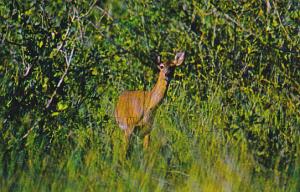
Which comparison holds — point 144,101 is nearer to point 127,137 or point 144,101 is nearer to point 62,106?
point 127,137

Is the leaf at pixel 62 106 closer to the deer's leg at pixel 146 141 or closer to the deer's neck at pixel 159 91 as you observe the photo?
the deer's leg at pixel 146 141

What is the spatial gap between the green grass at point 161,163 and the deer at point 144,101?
69cm

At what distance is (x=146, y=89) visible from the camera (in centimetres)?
849

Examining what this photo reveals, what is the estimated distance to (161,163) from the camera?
5785mm

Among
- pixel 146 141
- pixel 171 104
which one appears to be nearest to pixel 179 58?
pixel 171 104

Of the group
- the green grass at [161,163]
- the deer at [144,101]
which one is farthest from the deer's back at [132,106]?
the green grass at [161,163]

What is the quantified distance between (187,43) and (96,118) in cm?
161

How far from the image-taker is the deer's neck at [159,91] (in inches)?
300

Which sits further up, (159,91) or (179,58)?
(179,58)

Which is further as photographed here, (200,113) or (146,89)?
(146,89)

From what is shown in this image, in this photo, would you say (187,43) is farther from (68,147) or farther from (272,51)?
(68,147)

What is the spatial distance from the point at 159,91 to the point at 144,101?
0.15m

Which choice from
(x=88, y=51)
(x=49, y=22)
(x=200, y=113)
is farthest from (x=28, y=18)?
(x=200, y=113)

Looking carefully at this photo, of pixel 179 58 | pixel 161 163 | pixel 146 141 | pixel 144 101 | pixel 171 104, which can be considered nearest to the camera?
pixel 161 163
